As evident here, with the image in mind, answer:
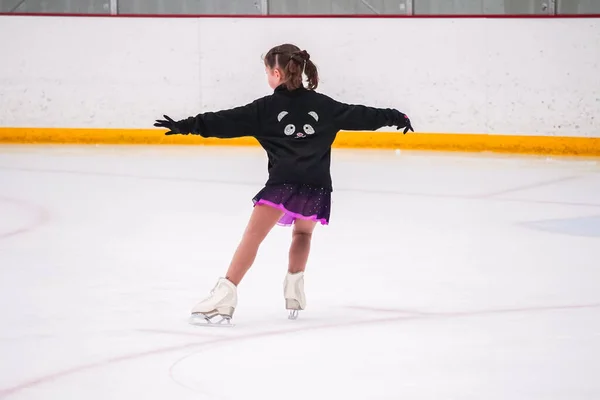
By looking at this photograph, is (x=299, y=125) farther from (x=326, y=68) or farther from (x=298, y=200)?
(x=326, y=68)

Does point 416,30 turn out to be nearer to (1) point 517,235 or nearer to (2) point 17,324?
(1) point 517,235

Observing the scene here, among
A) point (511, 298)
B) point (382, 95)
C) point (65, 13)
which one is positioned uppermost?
point (65, 13)

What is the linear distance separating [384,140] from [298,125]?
6.31 metres

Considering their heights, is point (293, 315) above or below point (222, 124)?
below

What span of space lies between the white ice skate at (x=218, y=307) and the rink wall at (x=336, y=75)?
6.15 metres

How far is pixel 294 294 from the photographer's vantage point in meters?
3.59

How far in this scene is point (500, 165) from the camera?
8.62m

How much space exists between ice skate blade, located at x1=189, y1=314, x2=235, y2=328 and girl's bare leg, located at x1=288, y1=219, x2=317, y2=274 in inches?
10.7

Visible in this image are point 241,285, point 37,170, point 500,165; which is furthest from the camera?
point 500,165

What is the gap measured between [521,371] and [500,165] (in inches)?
228

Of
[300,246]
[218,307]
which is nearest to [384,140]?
[300,246]

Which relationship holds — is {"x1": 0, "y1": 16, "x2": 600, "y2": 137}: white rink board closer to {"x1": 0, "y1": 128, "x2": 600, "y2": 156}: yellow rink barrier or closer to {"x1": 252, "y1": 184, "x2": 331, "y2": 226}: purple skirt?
{"x1": 0, "y1": 128, "x2": 600, "y2": 156}: yellow rink barrier

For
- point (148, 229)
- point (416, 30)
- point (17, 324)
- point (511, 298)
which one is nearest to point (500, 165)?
point (416, 30)

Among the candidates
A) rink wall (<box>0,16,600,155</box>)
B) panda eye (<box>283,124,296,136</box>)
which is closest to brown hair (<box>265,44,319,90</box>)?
panda eye (<box>283,124,296,136</box>)
